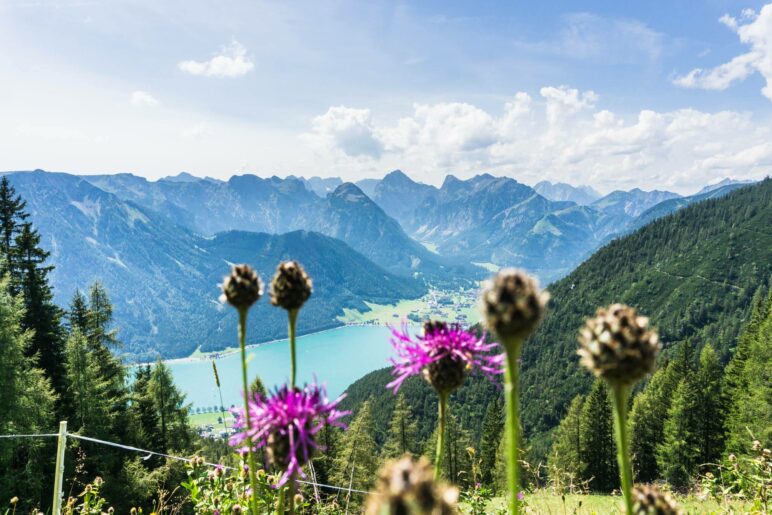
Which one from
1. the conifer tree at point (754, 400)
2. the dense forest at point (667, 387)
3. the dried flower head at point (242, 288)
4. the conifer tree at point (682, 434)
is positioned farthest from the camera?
the conifer tree at point (682, 434)

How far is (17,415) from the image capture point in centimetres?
2086

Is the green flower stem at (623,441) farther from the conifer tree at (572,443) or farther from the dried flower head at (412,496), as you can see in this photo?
the conifer tree at (572,443)

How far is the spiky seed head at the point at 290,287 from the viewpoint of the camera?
2257mm

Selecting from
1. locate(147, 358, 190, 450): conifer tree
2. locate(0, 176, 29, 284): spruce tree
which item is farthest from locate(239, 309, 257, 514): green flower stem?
locate(147, 358, 190, 450): conifer tree

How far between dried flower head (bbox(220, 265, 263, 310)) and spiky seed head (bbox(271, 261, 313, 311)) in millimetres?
95

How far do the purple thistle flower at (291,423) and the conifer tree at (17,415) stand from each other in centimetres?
2433

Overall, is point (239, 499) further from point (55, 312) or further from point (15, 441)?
point (55, 312)

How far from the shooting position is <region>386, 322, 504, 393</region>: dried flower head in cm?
223

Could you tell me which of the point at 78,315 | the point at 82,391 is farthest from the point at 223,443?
the point at 82,391

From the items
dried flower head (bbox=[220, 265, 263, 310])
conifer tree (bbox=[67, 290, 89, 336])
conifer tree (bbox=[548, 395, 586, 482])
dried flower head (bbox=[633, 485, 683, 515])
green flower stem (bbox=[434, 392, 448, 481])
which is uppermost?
conifer tree (bbox=[67, 290, 89, 336])

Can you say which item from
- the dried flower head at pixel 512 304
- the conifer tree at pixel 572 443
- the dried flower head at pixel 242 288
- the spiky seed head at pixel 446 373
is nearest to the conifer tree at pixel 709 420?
the conifer tree at pixel 572 443

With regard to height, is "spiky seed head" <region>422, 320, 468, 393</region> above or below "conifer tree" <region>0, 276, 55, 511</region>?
above

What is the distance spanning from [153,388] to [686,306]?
600ft

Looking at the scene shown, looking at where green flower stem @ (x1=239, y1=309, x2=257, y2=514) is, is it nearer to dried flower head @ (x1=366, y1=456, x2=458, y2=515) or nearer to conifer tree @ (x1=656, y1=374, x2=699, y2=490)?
dried flower head @ (x1=366, y1=456, x2=458, y2=515)
